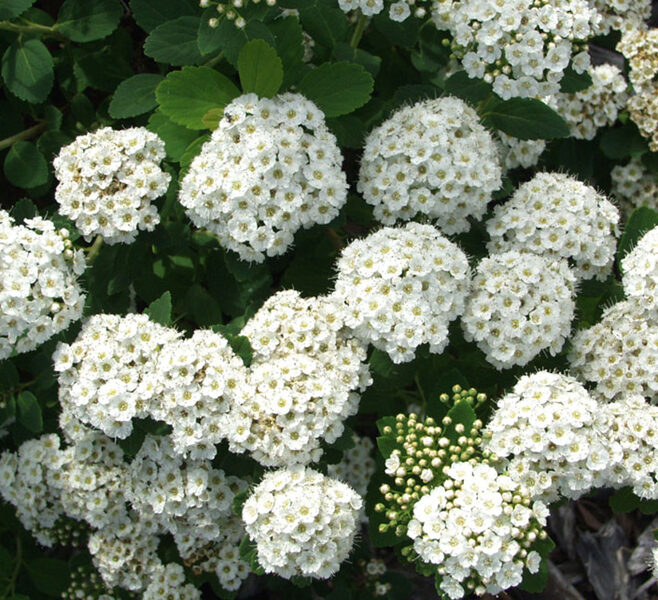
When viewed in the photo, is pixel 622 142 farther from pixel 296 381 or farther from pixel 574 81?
pixel 296 381

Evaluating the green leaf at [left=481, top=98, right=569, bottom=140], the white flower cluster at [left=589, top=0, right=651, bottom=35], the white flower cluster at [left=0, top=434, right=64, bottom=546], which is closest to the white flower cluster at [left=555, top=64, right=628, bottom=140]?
the white flower cluster at [left=589, top=0, right=651, bottom=35]

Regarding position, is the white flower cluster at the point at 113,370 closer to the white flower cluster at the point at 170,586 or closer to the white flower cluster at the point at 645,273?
the white flower cluster at the point at 170,586

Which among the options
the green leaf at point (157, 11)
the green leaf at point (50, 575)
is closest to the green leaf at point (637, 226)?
the green leaf at point (157, 11)

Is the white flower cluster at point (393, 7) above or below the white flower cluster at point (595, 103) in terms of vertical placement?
above

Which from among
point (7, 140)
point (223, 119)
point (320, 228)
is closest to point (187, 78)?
point (223, 119)

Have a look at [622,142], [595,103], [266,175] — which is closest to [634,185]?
[622,142]

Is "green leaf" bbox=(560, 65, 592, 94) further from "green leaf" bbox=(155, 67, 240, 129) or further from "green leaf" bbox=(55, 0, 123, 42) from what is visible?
"green leaf" bbox=(55, 0, 123, 42)
